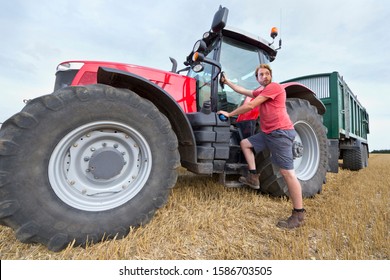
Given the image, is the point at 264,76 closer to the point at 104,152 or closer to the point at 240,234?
the point at 240,234

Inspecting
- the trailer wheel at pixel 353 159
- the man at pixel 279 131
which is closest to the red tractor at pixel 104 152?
the man at pixel 279 131

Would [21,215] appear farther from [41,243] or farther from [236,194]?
[236,194]

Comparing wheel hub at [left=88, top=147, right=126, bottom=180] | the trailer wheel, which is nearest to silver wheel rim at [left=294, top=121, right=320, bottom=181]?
wheel hub at [left=88, top=147, right=126, bottom=180]

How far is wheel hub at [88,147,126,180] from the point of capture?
5.64ft

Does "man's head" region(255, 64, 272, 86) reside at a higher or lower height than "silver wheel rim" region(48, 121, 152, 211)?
higher

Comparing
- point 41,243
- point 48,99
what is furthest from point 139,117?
point 41,243

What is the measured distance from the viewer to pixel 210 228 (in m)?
1.89

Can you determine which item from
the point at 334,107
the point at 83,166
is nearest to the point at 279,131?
the point at 83,166

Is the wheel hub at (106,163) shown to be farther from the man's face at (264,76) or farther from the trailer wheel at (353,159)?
the trailer wheel at (353,159)

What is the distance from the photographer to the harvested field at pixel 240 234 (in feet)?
4.99

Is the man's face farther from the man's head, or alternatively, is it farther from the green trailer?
the green trailer

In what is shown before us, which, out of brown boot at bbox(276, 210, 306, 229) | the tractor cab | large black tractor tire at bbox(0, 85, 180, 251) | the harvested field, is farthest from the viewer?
the tractor cab

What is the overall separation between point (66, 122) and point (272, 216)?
2.05 m

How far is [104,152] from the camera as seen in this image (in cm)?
Answer: 175
